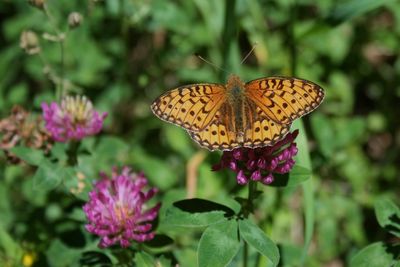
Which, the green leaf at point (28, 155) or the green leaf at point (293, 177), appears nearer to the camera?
the green leaf at point (293, 177)

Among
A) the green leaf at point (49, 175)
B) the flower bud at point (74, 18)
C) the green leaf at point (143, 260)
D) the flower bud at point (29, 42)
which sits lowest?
the green leaf at point (143, 260)

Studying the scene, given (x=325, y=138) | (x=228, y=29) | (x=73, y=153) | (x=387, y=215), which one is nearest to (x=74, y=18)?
(x=73, y=153)

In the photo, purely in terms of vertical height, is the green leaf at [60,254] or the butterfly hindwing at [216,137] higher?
the butterfly hindwing at [216,137]

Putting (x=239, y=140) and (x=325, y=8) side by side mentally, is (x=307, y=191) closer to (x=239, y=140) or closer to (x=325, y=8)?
(x=239, y=140)

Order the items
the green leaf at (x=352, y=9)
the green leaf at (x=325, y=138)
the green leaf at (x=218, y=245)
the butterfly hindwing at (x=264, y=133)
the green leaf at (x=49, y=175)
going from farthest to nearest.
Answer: the green leaf at (x=325, y=138), the green leaf at (x=352, y=9), the green leaf at (x=49, y=175), the butterfly hindwing at (x=264, y=133), the green leaf at (x=218, y=245)

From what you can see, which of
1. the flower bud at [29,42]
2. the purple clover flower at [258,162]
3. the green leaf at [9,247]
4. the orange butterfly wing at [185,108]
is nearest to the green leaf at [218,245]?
the purple clover flower at [258,162]

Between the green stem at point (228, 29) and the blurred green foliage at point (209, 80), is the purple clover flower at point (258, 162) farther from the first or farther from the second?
the green stem at point (228, 29)

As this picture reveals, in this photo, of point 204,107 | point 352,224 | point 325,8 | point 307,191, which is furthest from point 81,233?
point 325,8

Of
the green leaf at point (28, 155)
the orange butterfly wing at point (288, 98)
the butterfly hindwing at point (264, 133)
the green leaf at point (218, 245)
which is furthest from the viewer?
the green leaf at point (28, 155)
